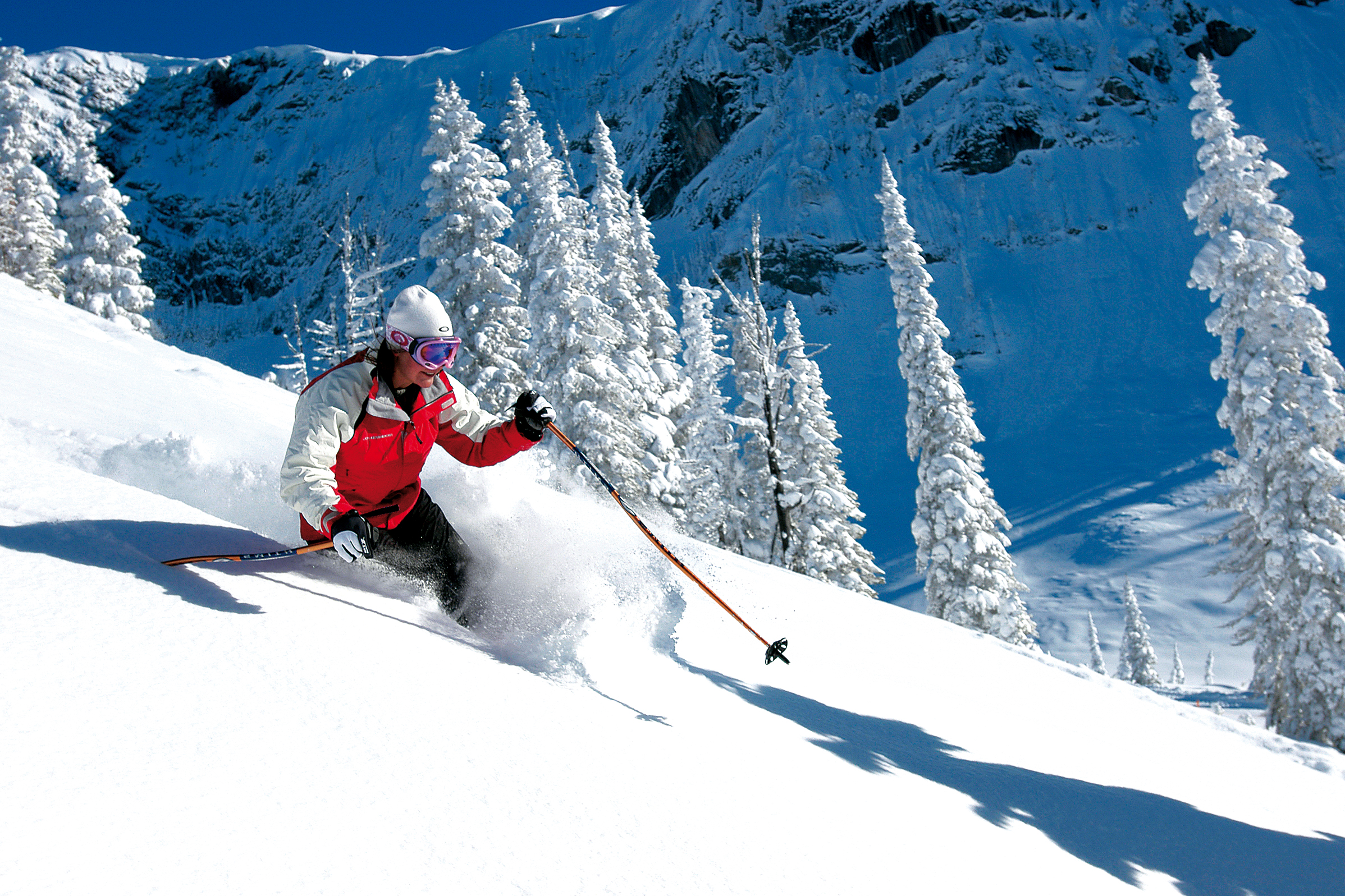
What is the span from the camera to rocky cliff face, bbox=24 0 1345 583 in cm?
6575

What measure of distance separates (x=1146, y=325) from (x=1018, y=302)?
1276 centimetres

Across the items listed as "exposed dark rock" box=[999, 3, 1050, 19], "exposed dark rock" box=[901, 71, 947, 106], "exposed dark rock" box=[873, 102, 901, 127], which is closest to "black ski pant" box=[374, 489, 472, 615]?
"exposed dark rock" box=[873, 102, 901, 127]

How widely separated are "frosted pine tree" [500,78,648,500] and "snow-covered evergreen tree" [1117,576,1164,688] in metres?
32.1

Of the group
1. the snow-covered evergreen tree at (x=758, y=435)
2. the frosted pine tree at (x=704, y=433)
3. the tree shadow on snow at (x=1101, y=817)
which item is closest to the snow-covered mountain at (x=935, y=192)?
the snow-covered evergreen tree at (x=758, y=435)

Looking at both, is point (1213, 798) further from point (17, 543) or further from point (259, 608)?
point (17, 543)

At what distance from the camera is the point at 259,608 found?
3.08 m

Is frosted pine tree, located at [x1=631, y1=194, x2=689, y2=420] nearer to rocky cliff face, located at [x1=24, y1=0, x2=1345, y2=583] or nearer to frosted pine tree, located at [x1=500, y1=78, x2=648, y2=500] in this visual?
frosted pine tree, located at [x1=500, y1=78, x2=648, y2=500]

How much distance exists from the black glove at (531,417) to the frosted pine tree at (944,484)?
19.5 m

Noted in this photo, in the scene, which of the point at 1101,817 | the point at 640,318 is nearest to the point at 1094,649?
the point at 640,318

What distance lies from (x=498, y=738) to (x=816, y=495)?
22.1 m

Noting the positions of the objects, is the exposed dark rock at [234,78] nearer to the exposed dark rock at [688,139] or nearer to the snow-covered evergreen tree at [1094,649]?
the exposed dark rock at [688,139]

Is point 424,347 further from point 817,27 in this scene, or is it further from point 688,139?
point 817,27

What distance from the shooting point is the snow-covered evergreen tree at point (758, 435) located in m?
21.6

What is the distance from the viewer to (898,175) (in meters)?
99.1
